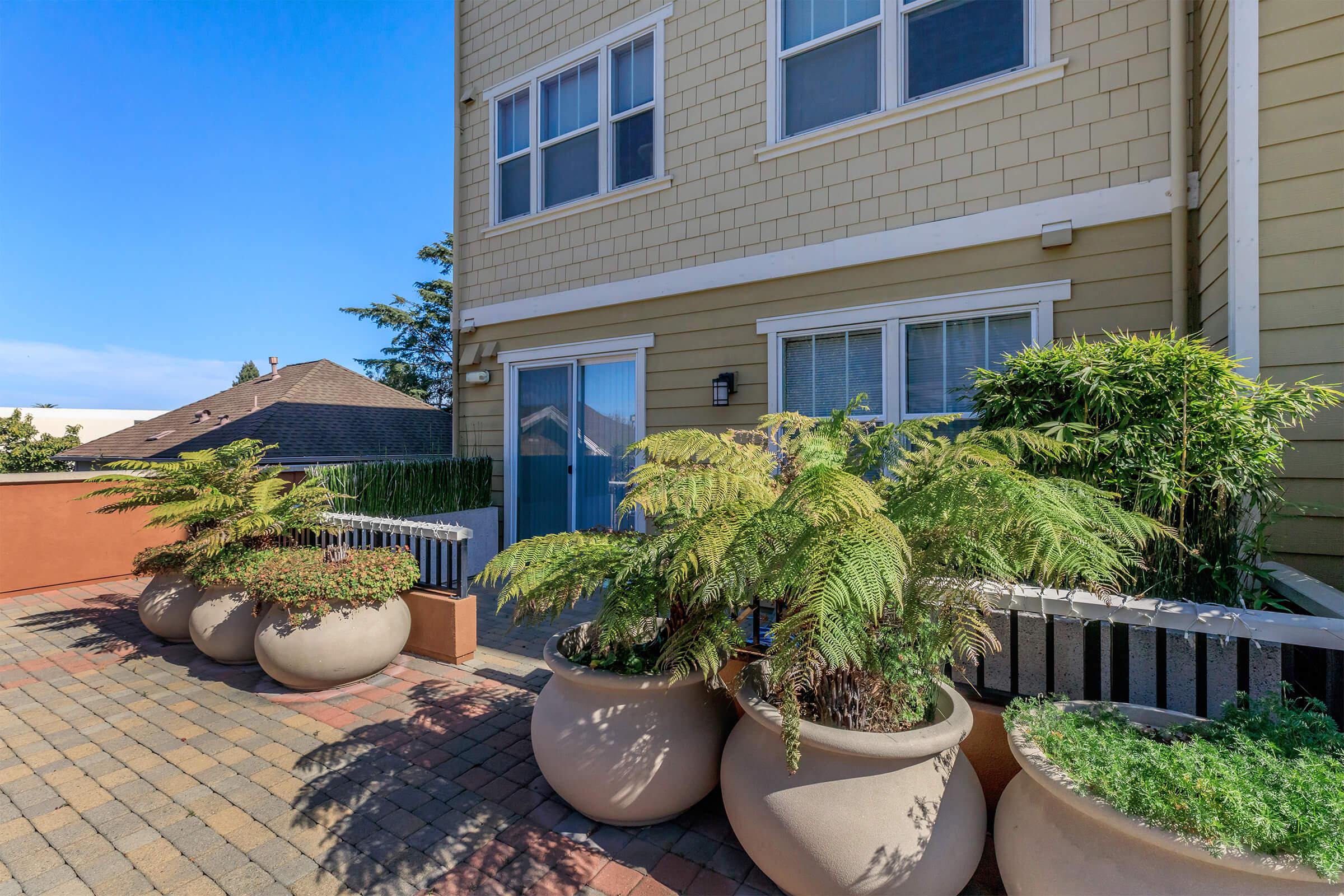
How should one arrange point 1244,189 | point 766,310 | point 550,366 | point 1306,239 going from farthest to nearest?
point 550,366, point 766,310, point 1244,189, point 1306,239

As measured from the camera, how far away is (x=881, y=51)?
13.8 feet

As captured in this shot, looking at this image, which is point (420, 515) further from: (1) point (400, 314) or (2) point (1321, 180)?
(1) point (400, 314)

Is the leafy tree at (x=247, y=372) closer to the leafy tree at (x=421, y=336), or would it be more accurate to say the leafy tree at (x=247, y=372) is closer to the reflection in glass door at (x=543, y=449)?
the leafy tree at (x=421, y=336)

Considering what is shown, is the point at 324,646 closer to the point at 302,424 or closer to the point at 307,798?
the point at 307,798

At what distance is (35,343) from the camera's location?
30078 mm

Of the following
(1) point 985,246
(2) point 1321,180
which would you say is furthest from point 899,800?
(1) point 985,246

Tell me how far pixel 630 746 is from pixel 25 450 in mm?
20029

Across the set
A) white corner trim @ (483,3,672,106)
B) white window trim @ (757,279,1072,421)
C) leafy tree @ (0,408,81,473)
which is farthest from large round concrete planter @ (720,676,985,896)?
leafy tree @ (0,408,81,473)

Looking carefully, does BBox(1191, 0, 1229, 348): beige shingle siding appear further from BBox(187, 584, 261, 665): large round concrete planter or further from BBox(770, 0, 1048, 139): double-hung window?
BBox(187, 584, 261, 665): large round concrete planter

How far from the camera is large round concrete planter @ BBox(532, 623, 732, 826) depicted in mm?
2045

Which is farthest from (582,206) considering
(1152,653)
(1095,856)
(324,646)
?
(1095,856)

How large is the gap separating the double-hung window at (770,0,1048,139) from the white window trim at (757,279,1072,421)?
1.40 m

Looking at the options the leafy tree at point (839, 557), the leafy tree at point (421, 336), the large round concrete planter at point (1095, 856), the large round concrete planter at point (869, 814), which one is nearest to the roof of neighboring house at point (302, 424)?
the leafy tree at point (839, 557)

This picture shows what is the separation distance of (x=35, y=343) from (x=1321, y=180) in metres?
44.6
